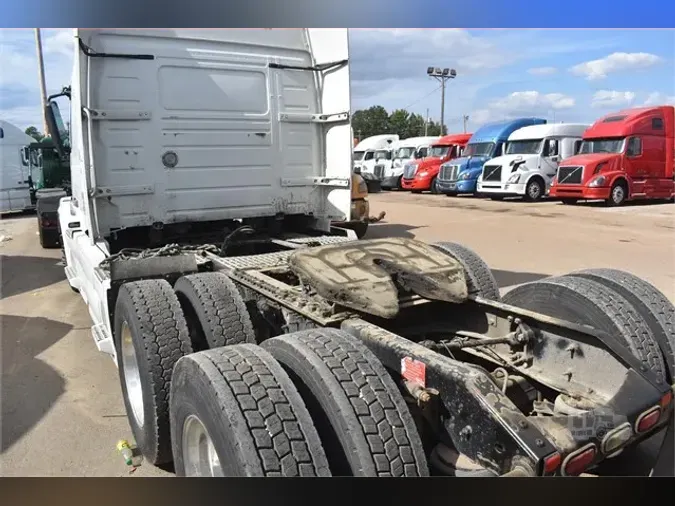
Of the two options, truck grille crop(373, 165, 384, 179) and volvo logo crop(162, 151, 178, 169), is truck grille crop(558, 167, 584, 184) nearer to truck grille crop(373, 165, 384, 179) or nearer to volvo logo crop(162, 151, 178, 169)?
truck grille crop(373, 165, 384, 179)

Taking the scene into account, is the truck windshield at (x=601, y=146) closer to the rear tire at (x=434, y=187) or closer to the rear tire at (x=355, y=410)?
the rear tire at (x=434, y=187)

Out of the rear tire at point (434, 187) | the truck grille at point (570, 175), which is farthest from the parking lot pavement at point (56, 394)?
the rear tire at point (434, 187)

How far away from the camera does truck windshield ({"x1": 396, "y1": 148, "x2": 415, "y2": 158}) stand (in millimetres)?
29047

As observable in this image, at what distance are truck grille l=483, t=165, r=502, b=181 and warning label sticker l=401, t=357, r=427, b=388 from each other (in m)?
19.8

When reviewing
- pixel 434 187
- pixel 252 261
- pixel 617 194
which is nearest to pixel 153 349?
pixel 252 261

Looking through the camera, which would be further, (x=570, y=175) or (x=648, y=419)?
(x=570, y=175)

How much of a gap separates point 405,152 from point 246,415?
28.0 meters

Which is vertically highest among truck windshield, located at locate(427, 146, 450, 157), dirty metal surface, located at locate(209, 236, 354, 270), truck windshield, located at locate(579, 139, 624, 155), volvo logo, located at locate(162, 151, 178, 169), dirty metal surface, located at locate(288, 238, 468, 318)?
truck windshield, located at locate(427, 146, 450, 157)

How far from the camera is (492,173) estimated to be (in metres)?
21.7

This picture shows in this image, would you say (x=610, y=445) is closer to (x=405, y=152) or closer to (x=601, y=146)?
(x=601, y=146)

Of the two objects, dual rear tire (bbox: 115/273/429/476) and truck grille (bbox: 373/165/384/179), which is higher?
truck grille (bbox: 373/165/384/179)

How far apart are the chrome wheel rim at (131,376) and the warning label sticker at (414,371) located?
1984mm

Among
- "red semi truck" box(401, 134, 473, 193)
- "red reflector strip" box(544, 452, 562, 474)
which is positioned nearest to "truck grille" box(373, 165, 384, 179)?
"red semi truck" box(401, 134, 473, 193)

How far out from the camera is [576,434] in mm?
2205
